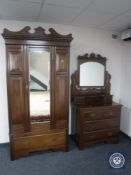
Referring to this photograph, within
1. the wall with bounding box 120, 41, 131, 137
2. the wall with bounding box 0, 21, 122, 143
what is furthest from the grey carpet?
the wall with bounding box 0, 21, 122, 143

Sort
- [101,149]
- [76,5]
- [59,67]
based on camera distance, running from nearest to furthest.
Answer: [76,5] < [59,67] < [101,149]

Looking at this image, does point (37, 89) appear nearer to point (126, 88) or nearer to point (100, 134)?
point (100, 134)

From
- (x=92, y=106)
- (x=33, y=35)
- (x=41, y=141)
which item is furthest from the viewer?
(x=92, y=106)

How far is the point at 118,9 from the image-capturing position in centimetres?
224

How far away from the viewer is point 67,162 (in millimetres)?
2586

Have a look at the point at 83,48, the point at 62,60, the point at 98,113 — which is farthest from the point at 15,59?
the point at 98,113

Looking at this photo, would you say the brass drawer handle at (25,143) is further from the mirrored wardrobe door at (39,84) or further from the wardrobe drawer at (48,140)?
the mirrored wardrobe door at (39,84)

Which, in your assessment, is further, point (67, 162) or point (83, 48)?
point (83, 48)

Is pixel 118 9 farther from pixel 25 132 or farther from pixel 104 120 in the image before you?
pixel 25 132

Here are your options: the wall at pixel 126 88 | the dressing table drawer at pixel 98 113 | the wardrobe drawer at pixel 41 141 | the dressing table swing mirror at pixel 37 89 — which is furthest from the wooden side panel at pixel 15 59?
the wall at pixel 126 88

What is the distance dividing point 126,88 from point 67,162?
6.41 ft

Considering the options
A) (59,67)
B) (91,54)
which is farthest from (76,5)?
(91,54)

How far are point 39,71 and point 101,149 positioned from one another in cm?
183

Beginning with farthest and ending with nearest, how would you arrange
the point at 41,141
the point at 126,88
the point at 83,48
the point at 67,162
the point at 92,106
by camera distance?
the point at 126,88 → the point at 83,48 → the point at 92,106 → the point at 41,141 → the point at 67,162
